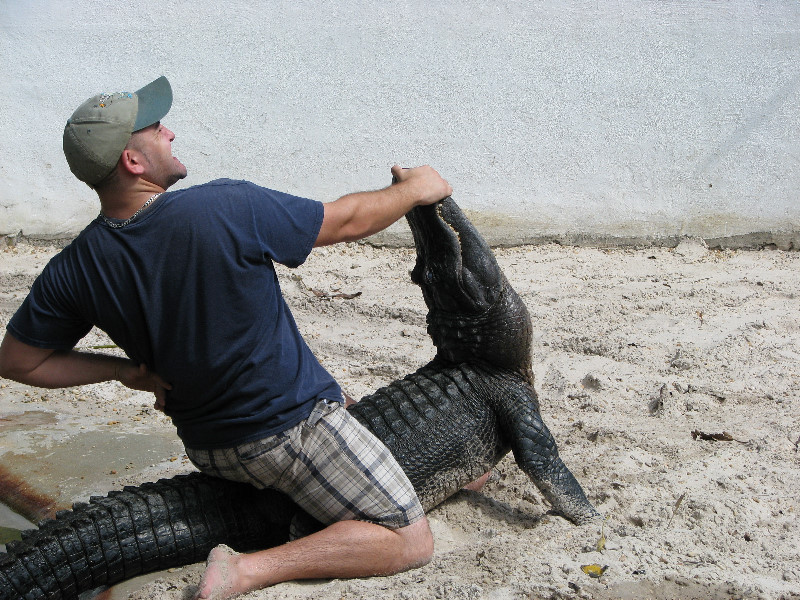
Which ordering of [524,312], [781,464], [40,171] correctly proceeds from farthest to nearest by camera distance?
[40,171], [524,312], [781,464]

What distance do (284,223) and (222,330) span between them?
1.20 feet

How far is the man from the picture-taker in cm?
226

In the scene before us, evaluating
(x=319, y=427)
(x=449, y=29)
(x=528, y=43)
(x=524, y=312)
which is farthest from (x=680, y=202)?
(x=319, y=427)

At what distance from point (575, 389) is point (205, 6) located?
13.9 ft

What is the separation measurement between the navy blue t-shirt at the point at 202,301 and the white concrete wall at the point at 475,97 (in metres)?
3.90

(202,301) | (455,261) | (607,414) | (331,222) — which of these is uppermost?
(331,222)

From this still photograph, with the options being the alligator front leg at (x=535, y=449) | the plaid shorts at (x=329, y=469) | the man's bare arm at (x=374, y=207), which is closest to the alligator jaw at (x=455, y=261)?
the alligator front leg at (x=535, y=449)

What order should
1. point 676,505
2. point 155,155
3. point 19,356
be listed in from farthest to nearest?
point 676,505 < point 19,356 < point 155,155

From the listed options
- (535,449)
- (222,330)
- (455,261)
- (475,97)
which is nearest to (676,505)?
(535,449)

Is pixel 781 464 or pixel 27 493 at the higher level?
pixel 781 464

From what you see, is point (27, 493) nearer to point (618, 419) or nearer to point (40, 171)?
point (618, 419)

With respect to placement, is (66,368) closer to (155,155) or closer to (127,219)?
(127,219)

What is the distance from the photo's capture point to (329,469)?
2.54m

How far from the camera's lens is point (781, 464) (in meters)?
3.17
